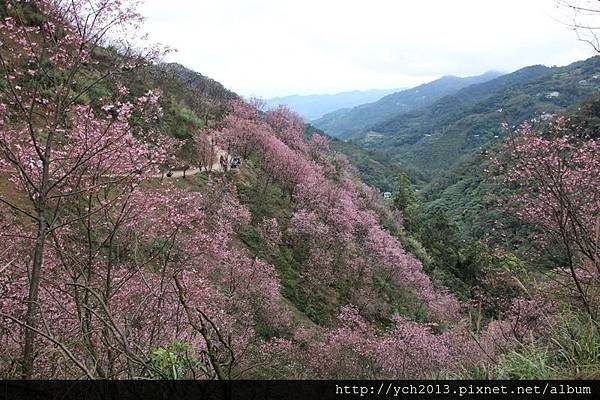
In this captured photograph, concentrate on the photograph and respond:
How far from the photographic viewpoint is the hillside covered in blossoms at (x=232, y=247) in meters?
4.46

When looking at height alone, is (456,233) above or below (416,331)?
below

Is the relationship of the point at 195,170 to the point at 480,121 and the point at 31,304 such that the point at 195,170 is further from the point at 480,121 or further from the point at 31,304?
the point at 480,121

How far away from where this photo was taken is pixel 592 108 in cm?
4709

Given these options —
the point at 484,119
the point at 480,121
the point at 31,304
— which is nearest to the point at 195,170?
the point at 31,304

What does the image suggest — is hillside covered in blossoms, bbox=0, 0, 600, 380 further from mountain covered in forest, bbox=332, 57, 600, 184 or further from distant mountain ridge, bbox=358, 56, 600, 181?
distant mountain ridge, bbox=358, 56, 600, 181

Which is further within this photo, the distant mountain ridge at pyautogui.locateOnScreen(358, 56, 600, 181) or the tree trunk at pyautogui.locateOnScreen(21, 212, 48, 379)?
the distant mountain ridge at pyautogui.locateOnScreen(358, 56, 600, 181)

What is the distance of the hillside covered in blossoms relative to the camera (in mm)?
4465

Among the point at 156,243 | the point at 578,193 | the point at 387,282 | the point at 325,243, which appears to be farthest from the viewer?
the point at 387,282

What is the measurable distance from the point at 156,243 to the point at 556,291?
37.2 ft

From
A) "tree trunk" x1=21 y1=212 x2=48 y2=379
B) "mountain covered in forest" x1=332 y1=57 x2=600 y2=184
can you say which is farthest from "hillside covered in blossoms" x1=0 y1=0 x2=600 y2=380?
"mountain covered in forest" x1=332 y1=57 x2=600 y2=184

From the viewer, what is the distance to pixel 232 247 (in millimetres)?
A: 21078

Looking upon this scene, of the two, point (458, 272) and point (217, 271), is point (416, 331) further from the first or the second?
point (458, 272)

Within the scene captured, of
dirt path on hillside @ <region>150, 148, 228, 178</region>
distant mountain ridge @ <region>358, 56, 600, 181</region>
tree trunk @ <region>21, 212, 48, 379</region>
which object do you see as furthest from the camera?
distant mountain ridge @ <region>358, 56, 600, 181</region>

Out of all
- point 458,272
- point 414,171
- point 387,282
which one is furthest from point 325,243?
point 414,171
